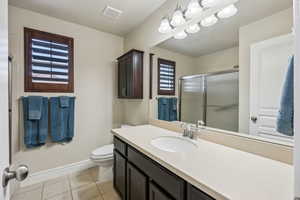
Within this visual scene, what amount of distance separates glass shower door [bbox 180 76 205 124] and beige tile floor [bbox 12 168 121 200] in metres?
1.30

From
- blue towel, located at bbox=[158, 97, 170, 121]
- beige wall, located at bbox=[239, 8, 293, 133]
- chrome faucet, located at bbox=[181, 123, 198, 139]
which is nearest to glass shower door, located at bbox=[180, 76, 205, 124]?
chrome faucet, located at bbox=[181, 123, 198, 139]

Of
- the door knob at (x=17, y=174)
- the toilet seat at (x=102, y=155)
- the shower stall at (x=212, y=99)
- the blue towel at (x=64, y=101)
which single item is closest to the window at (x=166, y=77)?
the shower stall at (x=212, y=99)

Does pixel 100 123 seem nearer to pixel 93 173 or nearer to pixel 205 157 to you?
pixel 93 173

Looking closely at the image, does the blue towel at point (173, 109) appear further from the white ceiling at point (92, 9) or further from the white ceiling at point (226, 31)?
the white ceiling at point (92, 9)

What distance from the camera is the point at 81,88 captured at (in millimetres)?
2424

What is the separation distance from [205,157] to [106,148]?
1.69 m

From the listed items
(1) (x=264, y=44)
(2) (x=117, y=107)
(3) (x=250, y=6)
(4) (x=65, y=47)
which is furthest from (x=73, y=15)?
(1) (x=264, y=44)

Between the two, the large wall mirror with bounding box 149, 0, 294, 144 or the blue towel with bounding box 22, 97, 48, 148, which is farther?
the blue towel with bounding box 22, 97, 48, 148

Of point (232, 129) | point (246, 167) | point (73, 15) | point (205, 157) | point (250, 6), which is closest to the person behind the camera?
point (246, 167)

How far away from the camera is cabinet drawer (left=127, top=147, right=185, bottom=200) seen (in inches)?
32.2

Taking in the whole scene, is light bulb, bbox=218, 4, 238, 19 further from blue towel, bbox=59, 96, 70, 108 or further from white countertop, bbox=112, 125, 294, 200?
blue towel, bbox=59, 96, 70, 108

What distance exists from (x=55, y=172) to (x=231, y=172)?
2435 millimetres

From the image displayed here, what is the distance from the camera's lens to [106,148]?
224 centimetres

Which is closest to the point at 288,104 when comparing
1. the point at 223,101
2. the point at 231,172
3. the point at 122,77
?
the point at 231,172
